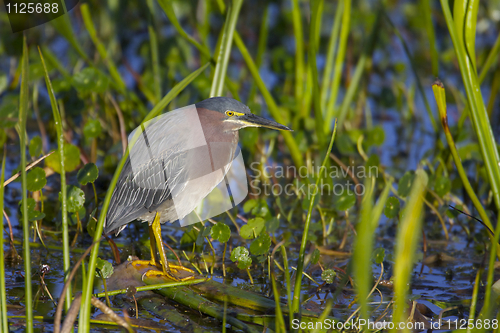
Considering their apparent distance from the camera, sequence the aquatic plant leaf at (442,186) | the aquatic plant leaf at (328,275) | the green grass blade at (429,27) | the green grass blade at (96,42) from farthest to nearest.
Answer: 1. the green grass blade at (96,42)
2. the aquatic plant leaf at (442,186)
3. the green grass blade at (429,27)
4. the aquatic plant leaf at (328,275)

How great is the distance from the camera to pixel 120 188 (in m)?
3.43

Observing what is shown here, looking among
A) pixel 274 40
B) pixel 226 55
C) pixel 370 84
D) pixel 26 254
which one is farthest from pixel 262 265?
pixel 274 40

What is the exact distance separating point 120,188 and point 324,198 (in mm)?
2085

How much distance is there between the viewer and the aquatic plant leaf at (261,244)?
10.2 feet

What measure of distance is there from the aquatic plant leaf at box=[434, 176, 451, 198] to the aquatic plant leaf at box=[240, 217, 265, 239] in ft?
4.93

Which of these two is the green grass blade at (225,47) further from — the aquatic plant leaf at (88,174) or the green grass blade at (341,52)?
the green grass blade at (341,52)

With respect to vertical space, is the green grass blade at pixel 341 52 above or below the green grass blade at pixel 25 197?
above

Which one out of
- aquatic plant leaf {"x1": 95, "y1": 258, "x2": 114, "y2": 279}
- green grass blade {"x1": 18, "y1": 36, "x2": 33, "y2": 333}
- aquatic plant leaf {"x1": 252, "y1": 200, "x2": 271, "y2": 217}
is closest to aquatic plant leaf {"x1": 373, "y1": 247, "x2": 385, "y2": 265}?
aquatic plant leaf {"x1": 252, "y1": 200, "x2": 271, "y2": 217}

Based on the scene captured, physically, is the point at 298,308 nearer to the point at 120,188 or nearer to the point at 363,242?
the point at 363,242

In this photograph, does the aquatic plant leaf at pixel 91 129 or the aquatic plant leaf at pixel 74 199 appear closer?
the aquatic plant leaf at pixel 74 199

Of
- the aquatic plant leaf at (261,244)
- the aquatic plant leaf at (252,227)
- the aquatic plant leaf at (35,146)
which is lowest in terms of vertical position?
the aquatic plant leaf at (261,244)

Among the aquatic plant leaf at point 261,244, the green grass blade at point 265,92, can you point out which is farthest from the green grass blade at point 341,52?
the aquatic plant leaf at point 261,244

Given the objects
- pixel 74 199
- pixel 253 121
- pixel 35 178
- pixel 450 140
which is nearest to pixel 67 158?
pixel 35 178

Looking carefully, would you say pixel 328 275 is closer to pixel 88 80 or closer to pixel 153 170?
pixel 153 170
